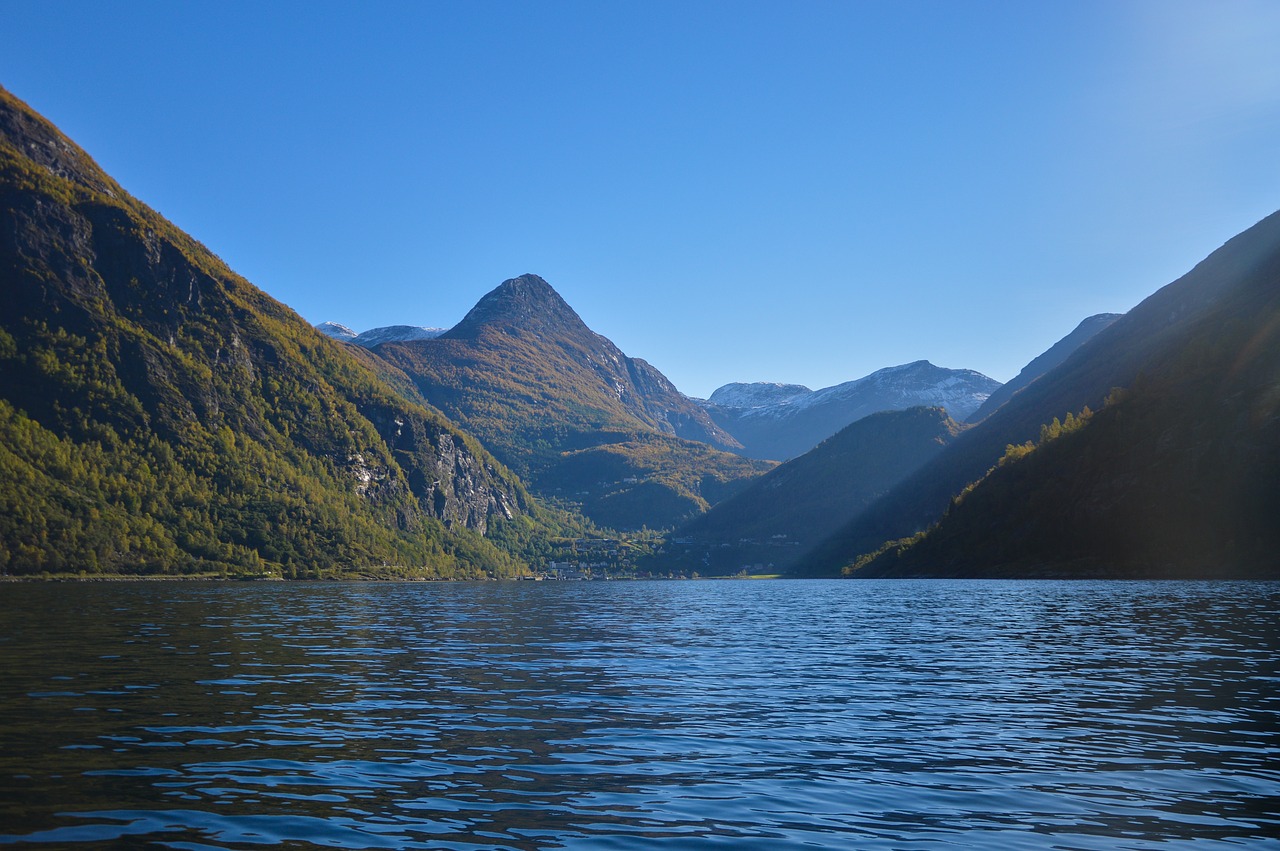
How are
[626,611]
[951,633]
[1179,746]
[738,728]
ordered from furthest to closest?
[626,611] → [951,633] → [738,728] → [1179,746]

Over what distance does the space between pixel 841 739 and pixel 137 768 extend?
2170cm

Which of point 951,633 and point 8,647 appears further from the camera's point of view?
point 951,633

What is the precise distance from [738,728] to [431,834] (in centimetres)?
1567

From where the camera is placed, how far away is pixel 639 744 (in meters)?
28.8

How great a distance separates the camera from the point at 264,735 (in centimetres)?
2891

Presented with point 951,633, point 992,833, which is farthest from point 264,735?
point 951,633

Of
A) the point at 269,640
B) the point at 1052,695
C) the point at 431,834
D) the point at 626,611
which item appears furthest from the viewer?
the point at 626,611

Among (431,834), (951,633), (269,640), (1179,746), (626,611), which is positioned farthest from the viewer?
(626,611)

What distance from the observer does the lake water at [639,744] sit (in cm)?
1931

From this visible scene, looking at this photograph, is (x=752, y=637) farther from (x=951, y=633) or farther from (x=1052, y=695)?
(x=1052, y=695)

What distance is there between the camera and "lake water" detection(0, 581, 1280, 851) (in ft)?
63.4

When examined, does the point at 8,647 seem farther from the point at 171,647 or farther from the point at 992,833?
the point at 992,833

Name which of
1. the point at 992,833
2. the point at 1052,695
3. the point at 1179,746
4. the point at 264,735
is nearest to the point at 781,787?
the point at 992,833

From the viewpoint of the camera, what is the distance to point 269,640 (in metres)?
64.6
